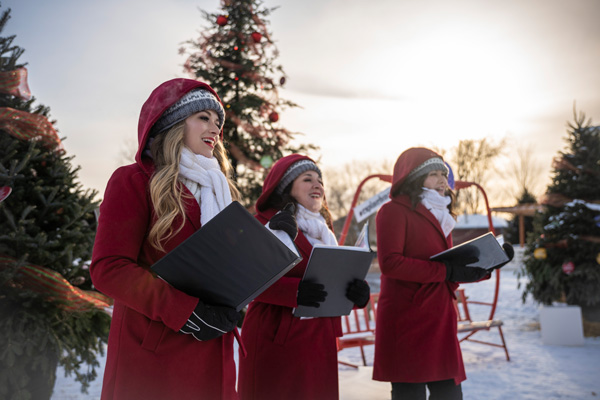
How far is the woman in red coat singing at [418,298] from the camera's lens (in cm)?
286

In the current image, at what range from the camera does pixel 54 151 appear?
3826 millimetres

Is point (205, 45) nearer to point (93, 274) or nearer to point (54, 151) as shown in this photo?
point (54, 151)

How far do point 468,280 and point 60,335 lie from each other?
111 inches

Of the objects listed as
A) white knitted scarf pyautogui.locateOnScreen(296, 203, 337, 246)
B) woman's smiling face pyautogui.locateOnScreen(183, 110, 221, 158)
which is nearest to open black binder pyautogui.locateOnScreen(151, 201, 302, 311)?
woman's smiling face pyautogui.locateOnScreen(183, 110, 221, 158)

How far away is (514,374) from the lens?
539 cm

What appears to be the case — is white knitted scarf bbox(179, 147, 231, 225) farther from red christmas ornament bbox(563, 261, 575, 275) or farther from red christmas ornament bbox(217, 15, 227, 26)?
red christmas ornament bbox(563, 261, 575, 275)

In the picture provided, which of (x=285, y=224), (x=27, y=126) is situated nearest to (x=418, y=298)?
(x=285, y=224)

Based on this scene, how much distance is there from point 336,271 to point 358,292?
21cm

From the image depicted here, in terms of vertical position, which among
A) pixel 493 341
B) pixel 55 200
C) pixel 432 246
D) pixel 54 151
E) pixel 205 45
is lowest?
pixel 493 341

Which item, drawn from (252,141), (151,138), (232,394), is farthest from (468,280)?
(252,141)

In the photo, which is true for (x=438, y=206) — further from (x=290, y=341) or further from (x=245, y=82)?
(x=245, y=82)

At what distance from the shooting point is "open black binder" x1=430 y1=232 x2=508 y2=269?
9.12 ft

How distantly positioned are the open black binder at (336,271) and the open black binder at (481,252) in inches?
26.7

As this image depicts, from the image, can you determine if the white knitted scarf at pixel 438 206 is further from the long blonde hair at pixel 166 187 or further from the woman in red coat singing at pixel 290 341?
the long blonde hair at pixel 166 187
